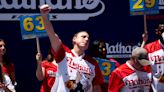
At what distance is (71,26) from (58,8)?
0.32 m

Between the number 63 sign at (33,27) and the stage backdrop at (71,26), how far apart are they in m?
1.44

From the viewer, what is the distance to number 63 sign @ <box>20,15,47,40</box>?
203 inches

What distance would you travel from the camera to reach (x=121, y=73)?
462cm

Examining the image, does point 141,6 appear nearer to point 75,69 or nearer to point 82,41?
point 82,41

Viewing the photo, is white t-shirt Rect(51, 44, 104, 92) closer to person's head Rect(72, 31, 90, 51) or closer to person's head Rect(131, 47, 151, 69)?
person's head Rect(72, 31, 90, 51)

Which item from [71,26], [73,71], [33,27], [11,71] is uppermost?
[33,27]

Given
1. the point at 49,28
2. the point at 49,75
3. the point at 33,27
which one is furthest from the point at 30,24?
the point at 49,28

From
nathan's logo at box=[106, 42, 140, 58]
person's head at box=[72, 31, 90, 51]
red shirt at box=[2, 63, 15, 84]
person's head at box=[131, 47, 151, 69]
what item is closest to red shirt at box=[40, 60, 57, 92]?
red shirt at box=[2, 63, 15, 84]

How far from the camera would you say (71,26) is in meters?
6.85

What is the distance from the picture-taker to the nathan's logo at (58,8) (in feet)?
21.8

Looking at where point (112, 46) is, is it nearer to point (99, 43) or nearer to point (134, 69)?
point (99, 43)

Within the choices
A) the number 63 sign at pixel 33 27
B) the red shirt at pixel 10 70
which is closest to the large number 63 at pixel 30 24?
the number 63 sign at pixel 33 27

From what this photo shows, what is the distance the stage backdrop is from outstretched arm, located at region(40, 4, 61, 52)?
8.46 feet

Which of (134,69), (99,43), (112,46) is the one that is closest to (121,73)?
(134,69)
